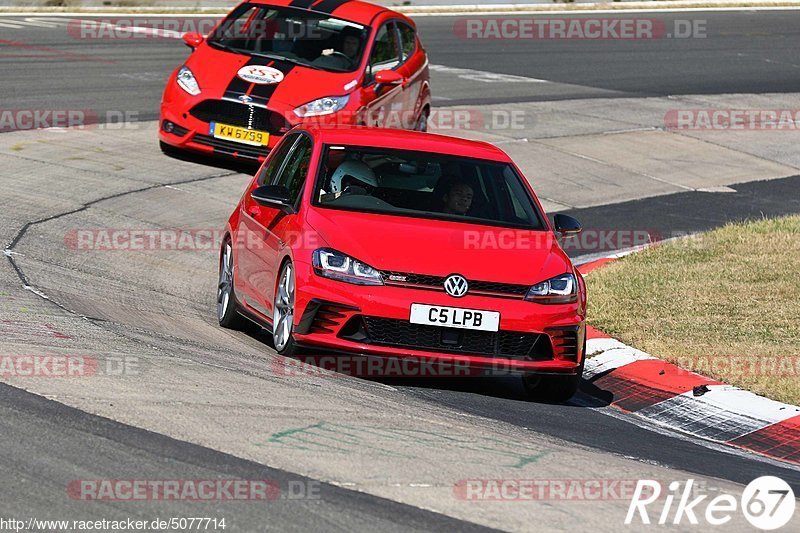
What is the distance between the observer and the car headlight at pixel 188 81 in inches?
611

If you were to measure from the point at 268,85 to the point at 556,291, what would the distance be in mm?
7422

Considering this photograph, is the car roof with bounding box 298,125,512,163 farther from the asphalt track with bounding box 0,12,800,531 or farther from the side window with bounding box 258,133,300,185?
the asphalt track with bounding box 0,12,800,531

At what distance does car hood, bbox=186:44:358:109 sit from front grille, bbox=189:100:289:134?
0.09 m

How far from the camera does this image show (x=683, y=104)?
23.3 metres

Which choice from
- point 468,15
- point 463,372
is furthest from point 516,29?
point 463,372

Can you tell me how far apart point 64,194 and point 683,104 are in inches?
492

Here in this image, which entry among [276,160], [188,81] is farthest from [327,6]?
[276,160]

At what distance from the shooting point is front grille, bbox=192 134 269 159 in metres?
15.4

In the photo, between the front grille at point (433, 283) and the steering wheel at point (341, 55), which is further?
the steering wheel at point (341, 55)

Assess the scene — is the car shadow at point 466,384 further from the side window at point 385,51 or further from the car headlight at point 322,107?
the side window at point 385,51

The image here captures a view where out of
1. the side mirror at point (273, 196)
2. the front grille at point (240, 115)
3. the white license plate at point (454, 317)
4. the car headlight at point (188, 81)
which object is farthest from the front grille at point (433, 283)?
the car headlight at point (188, 81)

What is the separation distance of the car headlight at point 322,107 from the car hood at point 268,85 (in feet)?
0.17

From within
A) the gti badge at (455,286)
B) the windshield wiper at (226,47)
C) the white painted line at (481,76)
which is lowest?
the white painted line at (481,76)

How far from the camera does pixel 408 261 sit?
27.8 feet
